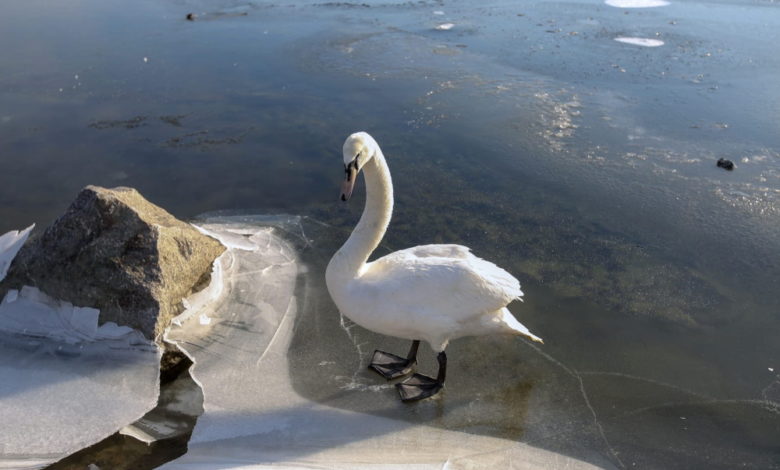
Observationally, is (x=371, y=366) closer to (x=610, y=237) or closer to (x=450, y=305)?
(x=450, y=305)

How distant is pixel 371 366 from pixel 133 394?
145cm

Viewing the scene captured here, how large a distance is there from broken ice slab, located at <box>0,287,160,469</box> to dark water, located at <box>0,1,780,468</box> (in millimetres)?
1131

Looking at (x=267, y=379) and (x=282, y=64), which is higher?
(x=282, y=64)

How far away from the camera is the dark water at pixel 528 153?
12.9 feet

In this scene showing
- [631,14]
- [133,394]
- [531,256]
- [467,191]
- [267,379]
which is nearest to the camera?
[133,394]

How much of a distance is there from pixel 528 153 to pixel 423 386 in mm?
3770

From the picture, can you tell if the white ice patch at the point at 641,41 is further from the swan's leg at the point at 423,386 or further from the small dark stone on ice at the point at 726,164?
the swan's leg at the point at 423,386

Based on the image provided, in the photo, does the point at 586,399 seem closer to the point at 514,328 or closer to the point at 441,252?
the point at 514,328

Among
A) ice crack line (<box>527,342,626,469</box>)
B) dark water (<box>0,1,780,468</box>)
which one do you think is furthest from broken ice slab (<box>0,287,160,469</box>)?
ice crack line (<box>527,342,626,469</box>)

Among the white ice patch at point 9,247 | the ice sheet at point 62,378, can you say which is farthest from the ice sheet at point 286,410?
the white ice patch at point 9,247

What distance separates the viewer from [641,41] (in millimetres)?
10461

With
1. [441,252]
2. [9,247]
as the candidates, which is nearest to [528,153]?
[441,252]

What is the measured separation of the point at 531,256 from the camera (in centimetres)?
504

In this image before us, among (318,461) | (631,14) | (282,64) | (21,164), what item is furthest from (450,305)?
(631,14)
